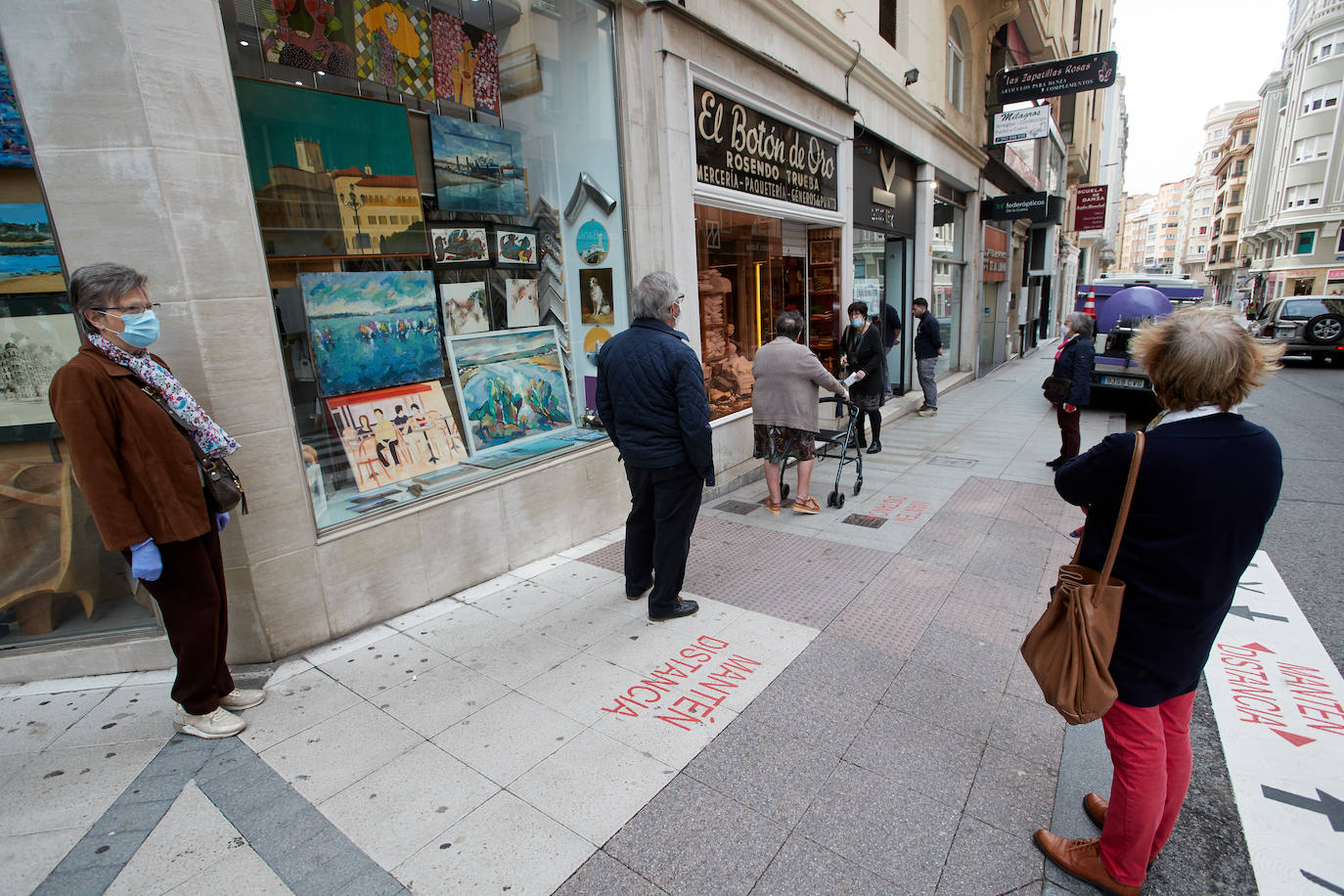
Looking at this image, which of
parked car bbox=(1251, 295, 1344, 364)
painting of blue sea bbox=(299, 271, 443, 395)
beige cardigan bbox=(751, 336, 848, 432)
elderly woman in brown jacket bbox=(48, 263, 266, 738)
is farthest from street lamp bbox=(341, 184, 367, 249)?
parked car bbox=(1251, 295, 1344, 364)

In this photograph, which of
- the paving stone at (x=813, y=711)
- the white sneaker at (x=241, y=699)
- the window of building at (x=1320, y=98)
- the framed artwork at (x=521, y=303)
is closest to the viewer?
the paving stone at (x=813, y=711)

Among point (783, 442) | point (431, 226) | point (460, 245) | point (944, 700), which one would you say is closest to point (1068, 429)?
point (783, 442)

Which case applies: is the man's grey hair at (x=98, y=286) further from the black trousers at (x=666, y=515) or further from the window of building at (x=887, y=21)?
the window of building at (x=887, y=21)

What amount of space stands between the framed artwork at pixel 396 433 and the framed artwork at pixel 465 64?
2.16 m

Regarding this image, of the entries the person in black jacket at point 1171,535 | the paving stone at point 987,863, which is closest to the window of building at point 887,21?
the person in black jacket at point 1171,535

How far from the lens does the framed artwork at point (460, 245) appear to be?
15.6 feet

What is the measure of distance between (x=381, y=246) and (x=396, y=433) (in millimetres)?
1261

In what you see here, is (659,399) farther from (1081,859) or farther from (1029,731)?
(1081,859)

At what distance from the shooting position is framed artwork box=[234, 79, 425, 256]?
3732 mm

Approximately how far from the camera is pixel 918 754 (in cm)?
279

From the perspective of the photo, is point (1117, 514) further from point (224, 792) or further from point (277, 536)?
point (277, 536)

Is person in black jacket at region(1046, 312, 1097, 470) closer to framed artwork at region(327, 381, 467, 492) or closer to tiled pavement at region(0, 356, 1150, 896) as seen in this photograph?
tiled pavement at region(0, 356, 1150, 896)

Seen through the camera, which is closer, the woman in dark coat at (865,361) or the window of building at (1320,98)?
the woman in dark coat at (865,361)

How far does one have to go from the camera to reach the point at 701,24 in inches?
237
